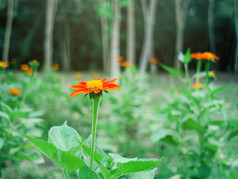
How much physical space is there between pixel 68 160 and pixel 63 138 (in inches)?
4.0

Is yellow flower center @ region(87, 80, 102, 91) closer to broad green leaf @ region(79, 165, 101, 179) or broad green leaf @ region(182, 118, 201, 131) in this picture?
broad green leaf @ region(79, 165, 101, 179)

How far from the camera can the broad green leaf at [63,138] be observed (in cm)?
58

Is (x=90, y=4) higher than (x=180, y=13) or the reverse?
higher

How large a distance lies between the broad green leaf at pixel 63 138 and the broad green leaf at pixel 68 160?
6 centimetres

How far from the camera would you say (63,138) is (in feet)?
1.94

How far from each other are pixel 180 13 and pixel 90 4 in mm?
6889

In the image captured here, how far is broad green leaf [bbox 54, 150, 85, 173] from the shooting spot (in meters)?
0.49

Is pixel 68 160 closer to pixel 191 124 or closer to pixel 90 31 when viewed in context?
pixel 191 124

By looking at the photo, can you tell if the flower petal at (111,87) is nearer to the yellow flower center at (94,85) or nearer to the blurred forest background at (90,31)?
the yellow flower center at (94,85)

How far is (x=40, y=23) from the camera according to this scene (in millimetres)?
16969

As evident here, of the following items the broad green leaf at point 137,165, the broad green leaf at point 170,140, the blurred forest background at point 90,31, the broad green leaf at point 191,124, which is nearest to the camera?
the broad green leaf at point 137,165

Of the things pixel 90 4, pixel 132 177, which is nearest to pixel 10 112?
pixel 132 177

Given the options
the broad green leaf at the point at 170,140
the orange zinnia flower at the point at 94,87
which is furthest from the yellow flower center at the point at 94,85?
the broad green leaf at the point at 170,140

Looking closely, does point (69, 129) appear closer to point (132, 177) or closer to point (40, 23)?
point (132, 177)
